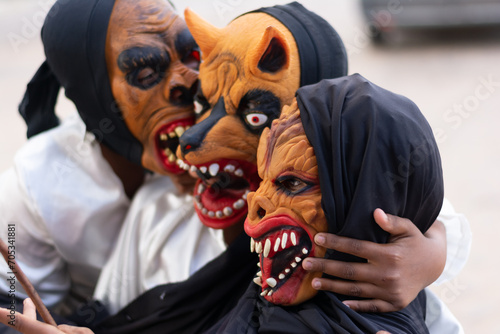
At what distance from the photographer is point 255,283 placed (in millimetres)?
1797

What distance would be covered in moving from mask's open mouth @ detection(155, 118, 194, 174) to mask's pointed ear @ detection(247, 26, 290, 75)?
18.8 inches

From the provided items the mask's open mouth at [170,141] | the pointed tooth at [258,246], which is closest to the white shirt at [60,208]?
the mask's open mouth at [170,141]

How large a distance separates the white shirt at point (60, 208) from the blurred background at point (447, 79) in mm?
2134

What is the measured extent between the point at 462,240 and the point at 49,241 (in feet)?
5.00

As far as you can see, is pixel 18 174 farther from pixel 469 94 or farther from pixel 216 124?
pixel 469 94

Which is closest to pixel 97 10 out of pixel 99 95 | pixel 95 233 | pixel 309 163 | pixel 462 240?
pixel 99 95

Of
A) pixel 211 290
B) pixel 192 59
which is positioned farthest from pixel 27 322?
pixel 192 59

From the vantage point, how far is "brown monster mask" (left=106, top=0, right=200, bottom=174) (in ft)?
6.95

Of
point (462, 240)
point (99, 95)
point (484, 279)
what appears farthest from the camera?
point (484, 279)

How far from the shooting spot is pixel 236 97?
1.78 m

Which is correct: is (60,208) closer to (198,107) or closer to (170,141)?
(170,141)

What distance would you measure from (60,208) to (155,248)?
392 mm

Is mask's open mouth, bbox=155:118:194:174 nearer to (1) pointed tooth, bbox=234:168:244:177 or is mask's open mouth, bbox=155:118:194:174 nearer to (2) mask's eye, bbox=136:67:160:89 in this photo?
(2) mask's eye, bbox=136:67:160:89

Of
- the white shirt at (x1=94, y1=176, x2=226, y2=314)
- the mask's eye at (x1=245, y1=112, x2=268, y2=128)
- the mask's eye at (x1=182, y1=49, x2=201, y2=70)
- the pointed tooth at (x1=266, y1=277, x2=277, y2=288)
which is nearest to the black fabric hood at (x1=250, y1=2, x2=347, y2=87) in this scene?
the mask's eye at (x1=245, y1=112, x2=268, y2=128)
